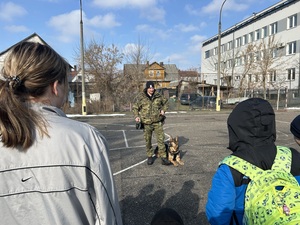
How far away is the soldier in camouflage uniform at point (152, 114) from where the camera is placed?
18.3ft

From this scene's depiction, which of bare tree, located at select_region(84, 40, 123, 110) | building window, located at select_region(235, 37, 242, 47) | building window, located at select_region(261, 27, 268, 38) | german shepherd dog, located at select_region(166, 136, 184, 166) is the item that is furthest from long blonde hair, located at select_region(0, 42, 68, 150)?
building window, located at select_region(235, 37, 242, 47)

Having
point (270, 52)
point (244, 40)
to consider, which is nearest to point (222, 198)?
point (270, 52)

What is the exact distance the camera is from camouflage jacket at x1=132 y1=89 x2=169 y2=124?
5.56 metres

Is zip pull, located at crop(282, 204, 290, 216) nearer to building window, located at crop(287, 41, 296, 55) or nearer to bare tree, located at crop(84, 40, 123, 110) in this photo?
bare tree, located at crop(84, 40, 123, 110)

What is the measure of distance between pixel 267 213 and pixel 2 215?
140 centimetres

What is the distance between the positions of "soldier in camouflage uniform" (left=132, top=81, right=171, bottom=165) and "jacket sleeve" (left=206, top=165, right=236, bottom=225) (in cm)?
391

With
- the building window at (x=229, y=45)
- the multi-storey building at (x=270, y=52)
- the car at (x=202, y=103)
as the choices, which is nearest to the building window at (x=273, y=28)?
the multi-storey building at (x=270, y=52)

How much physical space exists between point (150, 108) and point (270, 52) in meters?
27.2

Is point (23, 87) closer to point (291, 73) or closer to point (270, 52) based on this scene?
point (270, 52)

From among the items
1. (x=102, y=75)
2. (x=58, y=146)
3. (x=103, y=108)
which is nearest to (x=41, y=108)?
(x=58, y=146)

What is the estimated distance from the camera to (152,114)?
18.2 ft

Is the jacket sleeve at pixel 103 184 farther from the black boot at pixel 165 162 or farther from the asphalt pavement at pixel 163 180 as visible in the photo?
the black boot at pixel 165 162

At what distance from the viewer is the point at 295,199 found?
51.1 inches

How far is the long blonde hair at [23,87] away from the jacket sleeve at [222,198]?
3.85 feet
